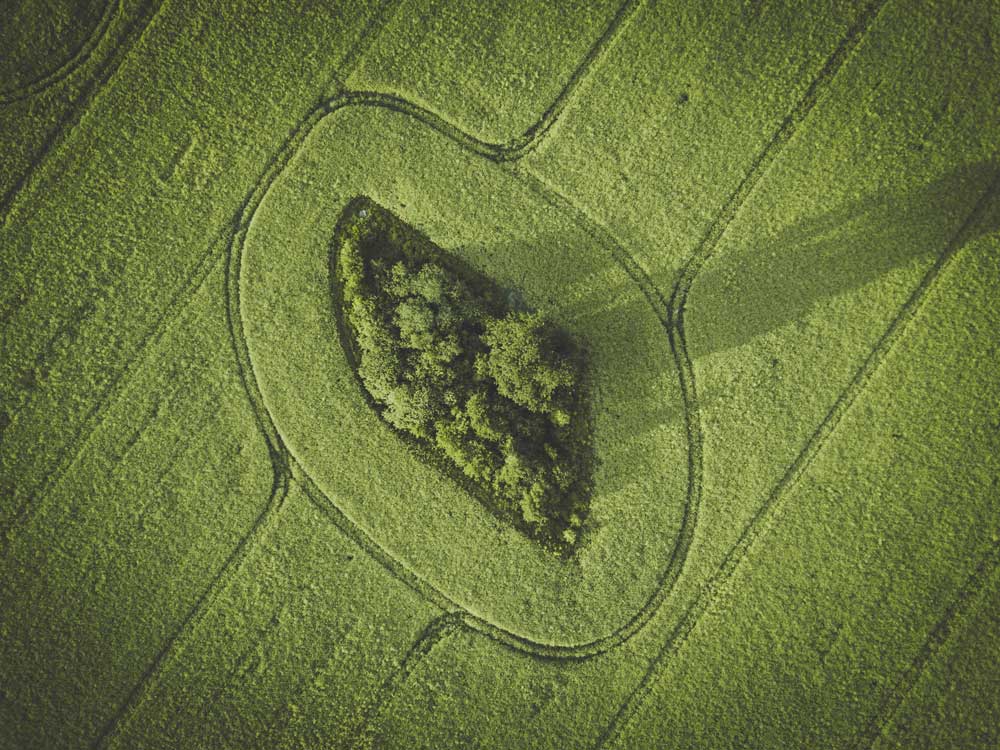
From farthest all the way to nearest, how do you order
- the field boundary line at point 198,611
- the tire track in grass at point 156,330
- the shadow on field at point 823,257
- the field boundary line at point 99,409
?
the field boundary line at point 198,611, the field boundary line at point 99,409, the tire track in grass at point 156,330, the shadow on field at point 823,257

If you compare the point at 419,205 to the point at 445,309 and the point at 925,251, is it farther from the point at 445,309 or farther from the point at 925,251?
the point at 925,251

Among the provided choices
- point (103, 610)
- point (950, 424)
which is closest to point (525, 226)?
point (950, 424)

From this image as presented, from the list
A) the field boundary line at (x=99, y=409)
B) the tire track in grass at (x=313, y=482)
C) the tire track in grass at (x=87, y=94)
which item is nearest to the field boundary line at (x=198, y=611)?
the tire track in grass at (x=313, y=482)

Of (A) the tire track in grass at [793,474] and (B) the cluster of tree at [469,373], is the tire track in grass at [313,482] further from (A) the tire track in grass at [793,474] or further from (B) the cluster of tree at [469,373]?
(B) the cluster of tree at [469,373]

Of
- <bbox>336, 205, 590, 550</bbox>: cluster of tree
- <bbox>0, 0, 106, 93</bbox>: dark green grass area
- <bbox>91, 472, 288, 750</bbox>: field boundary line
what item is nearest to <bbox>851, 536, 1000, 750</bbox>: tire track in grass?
<bbox>336, 205, 590, 550</bbox>: cluster of tree

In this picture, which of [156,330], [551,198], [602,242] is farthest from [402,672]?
[551,198]

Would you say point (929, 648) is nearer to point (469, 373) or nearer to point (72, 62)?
point (469, 373)
